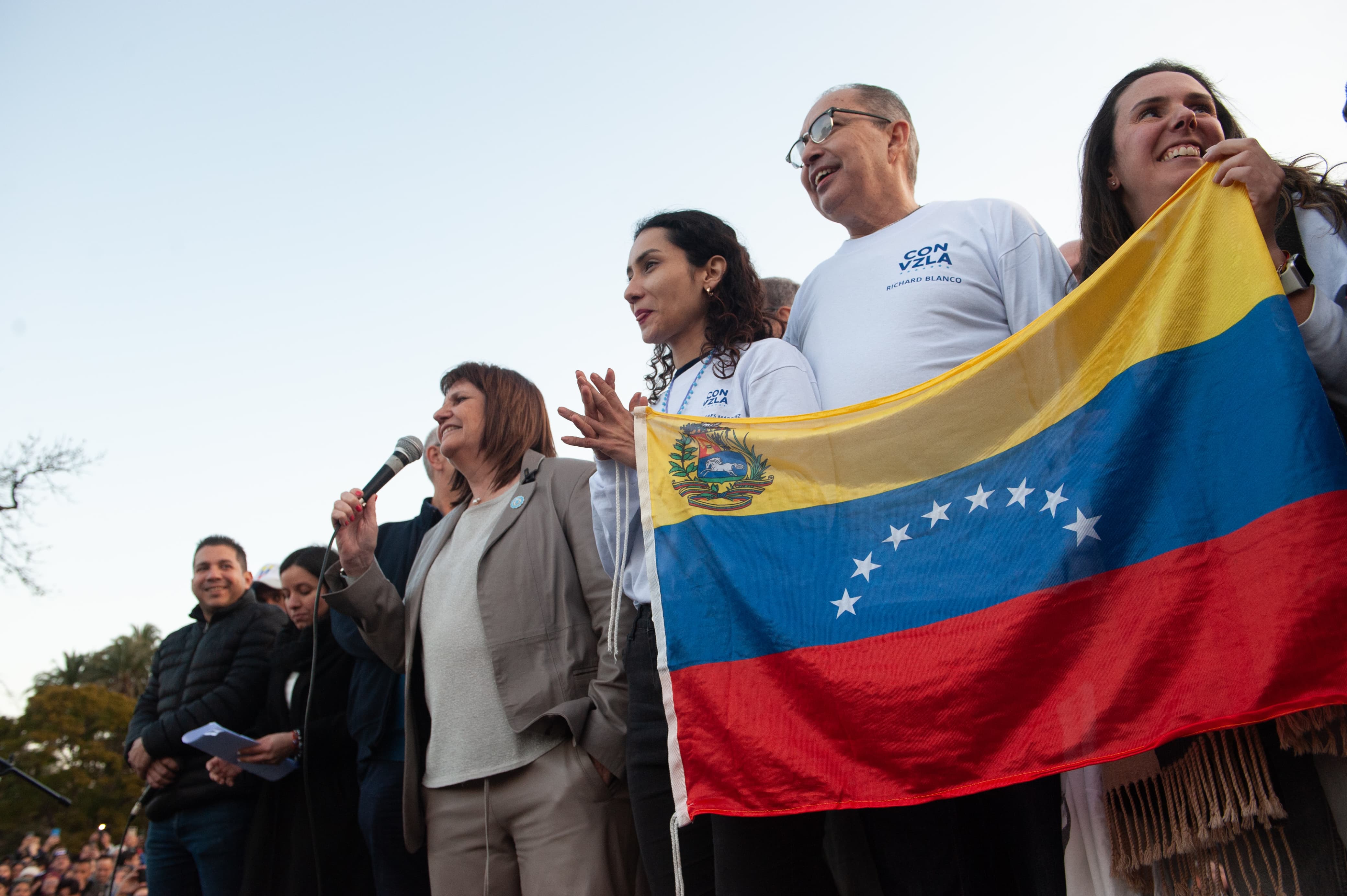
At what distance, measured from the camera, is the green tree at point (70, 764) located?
81.4 feet

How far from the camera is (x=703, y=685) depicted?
90.7 inches

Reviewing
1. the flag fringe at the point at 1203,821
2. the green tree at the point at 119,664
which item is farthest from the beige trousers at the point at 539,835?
the green tree at the point at 119,664

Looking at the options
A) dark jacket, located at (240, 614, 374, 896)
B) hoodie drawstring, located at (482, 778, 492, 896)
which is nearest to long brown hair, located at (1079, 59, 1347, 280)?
hoodie drawstring, located at (482, 778, 492, 896)

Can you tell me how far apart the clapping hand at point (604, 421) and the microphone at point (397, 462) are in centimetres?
142

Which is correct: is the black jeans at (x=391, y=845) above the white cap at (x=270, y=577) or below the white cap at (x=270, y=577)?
below

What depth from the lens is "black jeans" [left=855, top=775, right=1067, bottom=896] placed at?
2061 mm

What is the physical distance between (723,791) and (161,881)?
139 inches

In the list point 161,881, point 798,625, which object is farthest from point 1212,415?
point 161,881

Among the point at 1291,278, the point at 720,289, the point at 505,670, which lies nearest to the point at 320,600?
the point at 505,670

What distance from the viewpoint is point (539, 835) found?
9.50 feet

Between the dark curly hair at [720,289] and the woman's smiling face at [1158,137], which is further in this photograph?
the dark curly hair at [720,289]

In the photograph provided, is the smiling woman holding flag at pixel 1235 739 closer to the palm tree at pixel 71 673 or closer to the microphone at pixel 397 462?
the microphone at pixel 397 462

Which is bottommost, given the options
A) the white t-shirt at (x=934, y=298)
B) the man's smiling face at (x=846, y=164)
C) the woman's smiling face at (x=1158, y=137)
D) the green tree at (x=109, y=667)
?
the white t-shirt at (x=934, y=298)

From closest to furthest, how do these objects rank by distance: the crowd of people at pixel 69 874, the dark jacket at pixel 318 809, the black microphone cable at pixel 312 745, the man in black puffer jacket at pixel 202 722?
the black microphone cable at pixel 312 745 < the dark jacket at pixel 318 809 < the man in black puffer jacket at pixel 202 722 < the crowd of people at pixel 69 874
